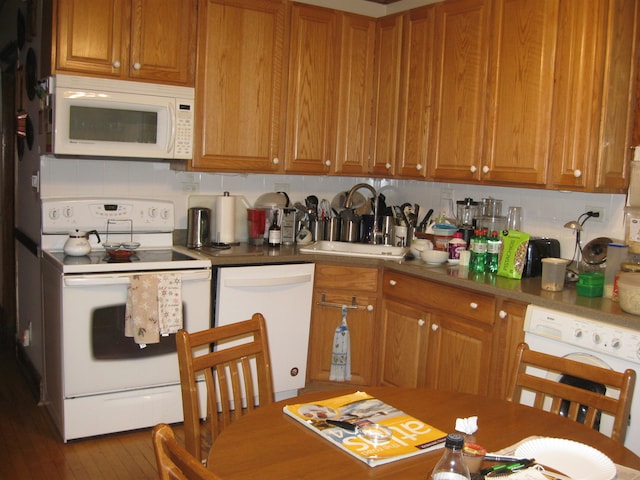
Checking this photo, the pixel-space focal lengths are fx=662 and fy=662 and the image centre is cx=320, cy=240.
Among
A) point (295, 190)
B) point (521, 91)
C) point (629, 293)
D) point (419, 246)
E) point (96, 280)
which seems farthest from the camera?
point (295, 190)

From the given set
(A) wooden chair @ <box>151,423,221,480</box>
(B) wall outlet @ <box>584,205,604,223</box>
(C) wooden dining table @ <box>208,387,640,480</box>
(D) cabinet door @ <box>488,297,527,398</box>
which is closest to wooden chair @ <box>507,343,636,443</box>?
(C) wooden dining table @ <box>208,387,640,480</box>

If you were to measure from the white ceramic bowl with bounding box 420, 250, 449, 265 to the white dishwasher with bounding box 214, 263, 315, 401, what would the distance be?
2.08 ft

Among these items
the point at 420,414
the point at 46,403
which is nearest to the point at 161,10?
the point at 46,403

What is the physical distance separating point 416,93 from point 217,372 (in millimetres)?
2425

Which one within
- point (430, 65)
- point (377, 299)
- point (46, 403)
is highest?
point (430, 65)

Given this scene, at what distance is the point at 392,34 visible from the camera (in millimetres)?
3992

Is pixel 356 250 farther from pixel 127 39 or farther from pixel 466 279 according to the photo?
pixel 127 39

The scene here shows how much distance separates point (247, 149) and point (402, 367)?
1497mm

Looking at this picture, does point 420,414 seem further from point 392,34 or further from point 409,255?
point 392,34

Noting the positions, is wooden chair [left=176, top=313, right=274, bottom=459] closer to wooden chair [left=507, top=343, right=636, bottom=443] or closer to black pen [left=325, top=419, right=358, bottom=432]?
black pen [left=325, top=419, right=358, bottom=432]

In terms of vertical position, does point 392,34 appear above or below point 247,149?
above

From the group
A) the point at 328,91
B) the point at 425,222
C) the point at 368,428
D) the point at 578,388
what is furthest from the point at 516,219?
the point at 368,428

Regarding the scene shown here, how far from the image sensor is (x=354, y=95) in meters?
4.10

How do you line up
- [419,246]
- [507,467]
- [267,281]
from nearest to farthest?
[507,467] < [267,281] < [419,246]
